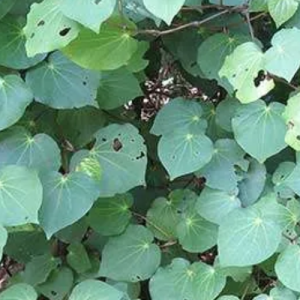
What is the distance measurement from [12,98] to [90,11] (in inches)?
13.2

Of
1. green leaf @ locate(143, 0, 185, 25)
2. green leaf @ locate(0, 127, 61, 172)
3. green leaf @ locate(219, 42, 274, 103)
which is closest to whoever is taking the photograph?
green leaf @ locate(143, 0, 185, 25)

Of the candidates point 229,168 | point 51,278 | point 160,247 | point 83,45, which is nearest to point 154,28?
point 83,45

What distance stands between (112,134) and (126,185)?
0.46ft

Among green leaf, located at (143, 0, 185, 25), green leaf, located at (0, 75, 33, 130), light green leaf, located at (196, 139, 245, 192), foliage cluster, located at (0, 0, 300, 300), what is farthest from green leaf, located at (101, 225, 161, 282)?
green leaf, located at (143, 0, 185, 25)

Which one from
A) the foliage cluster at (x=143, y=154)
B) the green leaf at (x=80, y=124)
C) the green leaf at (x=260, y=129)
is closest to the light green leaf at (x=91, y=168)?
the foliage cluster at (x=143, y=154)

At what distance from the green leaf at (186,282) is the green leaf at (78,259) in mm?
224

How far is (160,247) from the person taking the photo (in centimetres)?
181

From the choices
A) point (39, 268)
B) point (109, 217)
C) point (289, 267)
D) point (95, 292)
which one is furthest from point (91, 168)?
point (289, 267)

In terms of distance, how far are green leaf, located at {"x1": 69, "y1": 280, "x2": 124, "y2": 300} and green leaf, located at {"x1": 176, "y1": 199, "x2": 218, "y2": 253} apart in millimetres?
230

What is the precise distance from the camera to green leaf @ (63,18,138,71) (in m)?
1.52

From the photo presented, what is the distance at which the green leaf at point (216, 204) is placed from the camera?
1.65 m

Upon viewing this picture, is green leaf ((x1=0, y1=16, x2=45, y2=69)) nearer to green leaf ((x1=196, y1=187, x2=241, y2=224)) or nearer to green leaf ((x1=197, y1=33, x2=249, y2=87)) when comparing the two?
green leaf ((x1=197, y1=33, x2=249, y2=87))

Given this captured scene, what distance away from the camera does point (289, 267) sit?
148 centimetres

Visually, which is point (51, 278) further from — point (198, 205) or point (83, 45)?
point (83, 45)
